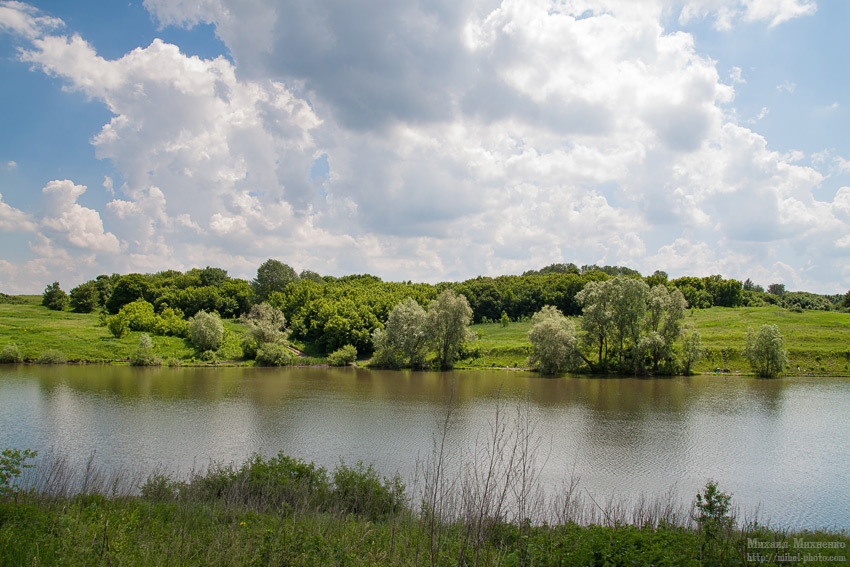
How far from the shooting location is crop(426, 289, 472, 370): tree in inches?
2633

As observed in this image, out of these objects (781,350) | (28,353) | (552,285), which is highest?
(552,285)

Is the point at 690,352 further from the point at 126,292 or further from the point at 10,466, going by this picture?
the point at 126,292

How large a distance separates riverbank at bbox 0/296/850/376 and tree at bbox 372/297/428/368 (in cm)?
678

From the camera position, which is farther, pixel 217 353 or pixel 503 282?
pixel 503 282

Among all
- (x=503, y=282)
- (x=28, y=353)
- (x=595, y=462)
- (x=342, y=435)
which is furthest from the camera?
(x=503, y=282)

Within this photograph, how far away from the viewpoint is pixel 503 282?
11519 centimetres

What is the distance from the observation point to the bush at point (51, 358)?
208ft

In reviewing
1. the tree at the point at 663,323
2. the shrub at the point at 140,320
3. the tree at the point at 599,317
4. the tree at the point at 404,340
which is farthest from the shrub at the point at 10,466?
the shrub at the point at 140,320

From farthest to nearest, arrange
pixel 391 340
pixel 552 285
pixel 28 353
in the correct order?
pixel 552 285, pixel 391 340, pixel 28 353

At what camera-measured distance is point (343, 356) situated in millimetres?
74250

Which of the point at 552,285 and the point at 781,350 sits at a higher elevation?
the point at 552,285

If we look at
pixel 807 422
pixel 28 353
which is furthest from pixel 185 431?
pixel 28 353

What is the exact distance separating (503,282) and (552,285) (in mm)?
13176

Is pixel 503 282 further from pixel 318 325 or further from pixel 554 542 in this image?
pixel 554 542
